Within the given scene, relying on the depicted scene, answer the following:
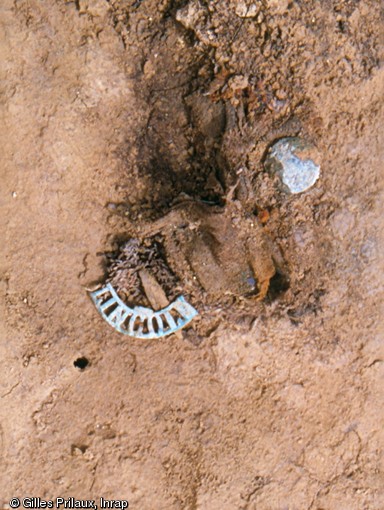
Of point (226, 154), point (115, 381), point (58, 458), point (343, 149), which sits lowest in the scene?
point (58, 458)

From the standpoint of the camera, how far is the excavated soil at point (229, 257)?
2457mm

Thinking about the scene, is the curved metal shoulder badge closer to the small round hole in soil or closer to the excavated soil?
the excavated soil

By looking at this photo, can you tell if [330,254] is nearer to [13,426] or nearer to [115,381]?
[115,381]

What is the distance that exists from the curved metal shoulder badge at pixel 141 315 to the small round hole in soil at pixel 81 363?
0.77 feet

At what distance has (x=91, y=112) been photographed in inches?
102

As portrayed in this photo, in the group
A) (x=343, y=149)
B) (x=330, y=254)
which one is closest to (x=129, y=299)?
(x=330, y=254)

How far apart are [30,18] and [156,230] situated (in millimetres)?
1178

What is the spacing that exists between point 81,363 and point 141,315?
41 cm

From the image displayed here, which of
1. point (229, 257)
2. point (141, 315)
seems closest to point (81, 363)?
point (141, 315)

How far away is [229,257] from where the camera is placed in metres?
2.51

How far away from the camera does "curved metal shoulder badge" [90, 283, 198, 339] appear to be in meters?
2.62

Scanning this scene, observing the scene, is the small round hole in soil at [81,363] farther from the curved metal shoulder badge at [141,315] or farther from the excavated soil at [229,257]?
the curved metal shoulder badge at [141,315]

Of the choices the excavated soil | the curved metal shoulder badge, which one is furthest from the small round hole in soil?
the curved metal shoulder badge

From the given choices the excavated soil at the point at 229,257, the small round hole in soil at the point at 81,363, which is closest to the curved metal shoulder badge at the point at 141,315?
the excavated soil at the point at 229,257
